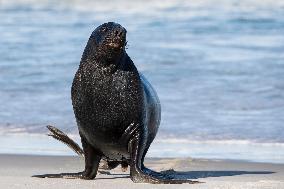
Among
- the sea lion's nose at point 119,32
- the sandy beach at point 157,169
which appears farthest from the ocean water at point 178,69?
the sea lion's nose at point 119,32

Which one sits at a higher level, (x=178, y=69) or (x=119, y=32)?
(x=178, y=69)

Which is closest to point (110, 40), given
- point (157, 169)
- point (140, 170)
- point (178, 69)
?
point (140, 170)

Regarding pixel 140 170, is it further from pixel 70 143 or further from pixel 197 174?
pixel 197 174

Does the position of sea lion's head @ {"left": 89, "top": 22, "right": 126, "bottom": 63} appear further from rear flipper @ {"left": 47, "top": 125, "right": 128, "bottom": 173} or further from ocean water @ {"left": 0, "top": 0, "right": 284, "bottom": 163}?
ocean water @ {"left": 0, "top": 0, "right": 284, "bottom": 163}

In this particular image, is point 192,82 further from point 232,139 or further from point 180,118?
point 232,139

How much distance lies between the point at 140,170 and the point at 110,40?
867 mm

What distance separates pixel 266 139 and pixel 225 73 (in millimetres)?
5592

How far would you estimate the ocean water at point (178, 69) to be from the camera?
1124 cm

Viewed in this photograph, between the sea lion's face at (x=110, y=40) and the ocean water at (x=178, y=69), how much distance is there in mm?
2345

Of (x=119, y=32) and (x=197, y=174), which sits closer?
(x=119, y=32)

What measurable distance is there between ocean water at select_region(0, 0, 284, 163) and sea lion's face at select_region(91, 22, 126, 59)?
7.69 ft

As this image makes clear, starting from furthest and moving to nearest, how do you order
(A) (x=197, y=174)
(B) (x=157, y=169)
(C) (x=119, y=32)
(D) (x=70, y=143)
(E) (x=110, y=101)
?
(B) (x=157, y=169) < (A) (x=197, y=174) < (D) (x=70, y=143) < (E) (x=110, y=101) < (C) (x=119, y=32)

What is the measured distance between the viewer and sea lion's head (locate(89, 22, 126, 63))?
25.3 ft

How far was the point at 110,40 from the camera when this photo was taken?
7754 millimetres
